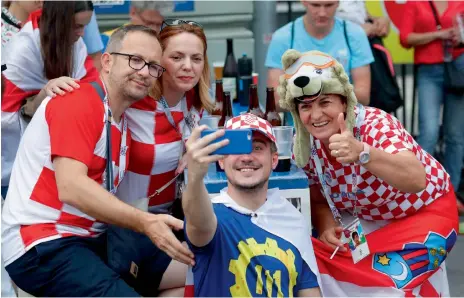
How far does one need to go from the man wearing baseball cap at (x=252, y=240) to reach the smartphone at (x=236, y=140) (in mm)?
268

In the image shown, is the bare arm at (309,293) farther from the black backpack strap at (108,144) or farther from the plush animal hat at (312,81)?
the black backpack strap at (108,144)

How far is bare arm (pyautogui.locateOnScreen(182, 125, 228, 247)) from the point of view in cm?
251

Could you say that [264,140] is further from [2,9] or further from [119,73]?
[2,9]

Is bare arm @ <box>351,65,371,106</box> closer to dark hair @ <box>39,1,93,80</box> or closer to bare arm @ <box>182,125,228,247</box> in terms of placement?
dark hair @ <box>39,1,93,80</box>

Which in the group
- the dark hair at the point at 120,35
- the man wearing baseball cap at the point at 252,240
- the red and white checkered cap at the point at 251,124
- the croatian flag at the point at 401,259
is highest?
the dark hair at the point at 120,35

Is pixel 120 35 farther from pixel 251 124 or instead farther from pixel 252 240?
pixel 252 240

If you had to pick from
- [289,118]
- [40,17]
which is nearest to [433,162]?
[289,118]

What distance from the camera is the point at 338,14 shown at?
611cm

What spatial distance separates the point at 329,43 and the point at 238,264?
2633mm

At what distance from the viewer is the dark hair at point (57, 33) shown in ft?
13.9

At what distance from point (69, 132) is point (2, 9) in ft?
7.23

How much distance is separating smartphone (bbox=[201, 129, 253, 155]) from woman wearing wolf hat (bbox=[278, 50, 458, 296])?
0.61 meters

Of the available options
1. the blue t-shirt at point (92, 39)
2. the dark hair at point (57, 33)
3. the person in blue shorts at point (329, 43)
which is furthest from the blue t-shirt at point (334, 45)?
the dark hair at point (57, 33)

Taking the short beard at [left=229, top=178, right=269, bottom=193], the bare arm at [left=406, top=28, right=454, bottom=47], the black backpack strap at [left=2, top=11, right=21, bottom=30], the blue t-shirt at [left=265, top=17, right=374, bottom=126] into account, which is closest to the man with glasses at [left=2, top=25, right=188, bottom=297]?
the short beard at [left=229, top=178, right=269, bottom=193]
